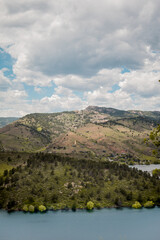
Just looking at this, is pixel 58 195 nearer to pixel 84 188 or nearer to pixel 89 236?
pixel 84 188

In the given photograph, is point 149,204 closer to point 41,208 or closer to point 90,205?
point 90,205

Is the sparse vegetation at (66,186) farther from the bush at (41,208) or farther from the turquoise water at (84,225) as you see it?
the turquoise water at (84,225)

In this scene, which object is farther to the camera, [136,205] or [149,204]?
[149,204]

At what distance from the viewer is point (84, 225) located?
8962 cm

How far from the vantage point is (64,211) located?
104188mm

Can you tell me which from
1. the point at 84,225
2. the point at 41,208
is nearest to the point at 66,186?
the point at 41,208

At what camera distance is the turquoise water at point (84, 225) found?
79062 mm

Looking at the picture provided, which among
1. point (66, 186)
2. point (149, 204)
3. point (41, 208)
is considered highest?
point (66, 186)

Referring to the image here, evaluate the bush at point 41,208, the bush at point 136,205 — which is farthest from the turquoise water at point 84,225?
the bush at point 41,208

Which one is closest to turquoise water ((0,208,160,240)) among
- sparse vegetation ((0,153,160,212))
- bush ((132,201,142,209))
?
bush ((132,201,142,209))

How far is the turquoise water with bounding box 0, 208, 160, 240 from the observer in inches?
3113

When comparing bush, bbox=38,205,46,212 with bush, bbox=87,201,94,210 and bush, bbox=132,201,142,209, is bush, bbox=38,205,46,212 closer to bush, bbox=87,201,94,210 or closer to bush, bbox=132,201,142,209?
bush, bbox=87,201,94,210

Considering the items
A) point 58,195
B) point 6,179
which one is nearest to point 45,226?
point 58,195

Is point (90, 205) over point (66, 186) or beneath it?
beneath
